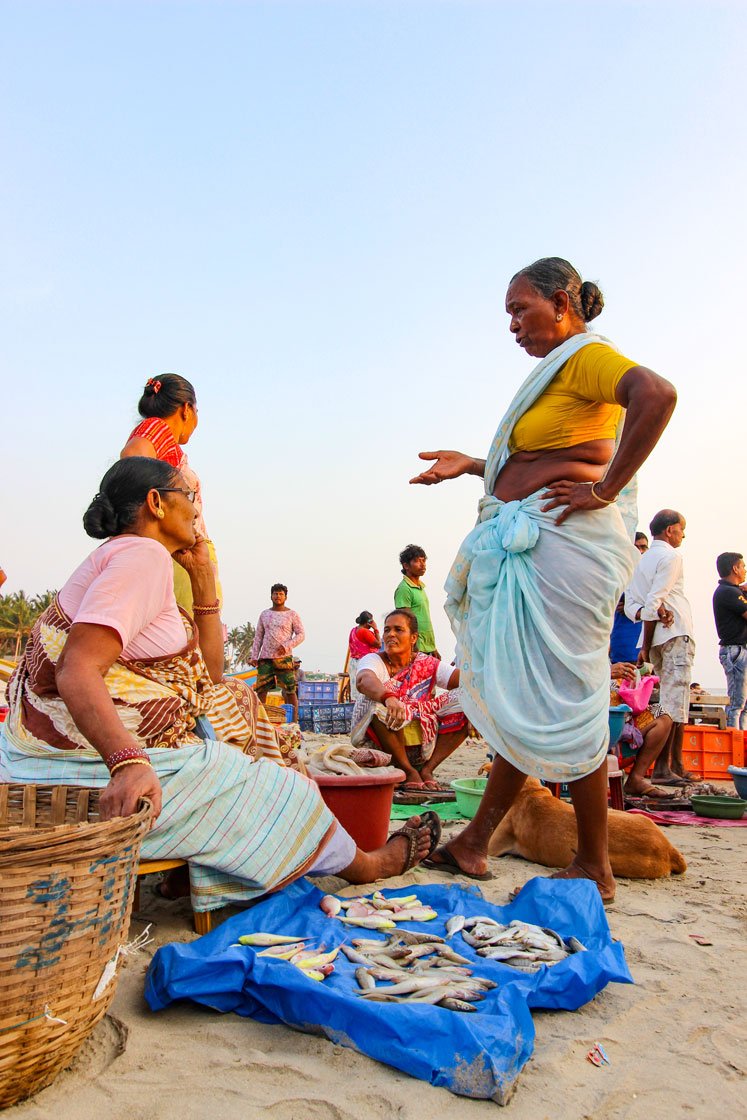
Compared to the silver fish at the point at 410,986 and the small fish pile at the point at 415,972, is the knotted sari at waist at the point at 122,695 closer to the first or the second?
the small fish pile at the point at 415,972

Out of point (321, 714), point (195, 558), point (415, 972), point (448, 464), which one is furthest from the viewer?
point (321, 714)

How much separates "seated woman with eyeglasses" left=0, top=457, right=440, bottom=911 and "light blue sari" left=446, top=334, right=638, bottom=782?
0.81 metres

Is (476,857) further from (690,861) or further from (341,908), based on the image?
(690,861)

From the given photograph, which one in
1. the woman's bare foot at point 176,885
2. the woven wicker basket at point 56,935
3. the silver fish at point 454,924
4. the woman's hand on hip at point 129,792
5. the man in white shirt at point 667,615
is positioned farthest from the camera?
the man in white shirt at point 667,615

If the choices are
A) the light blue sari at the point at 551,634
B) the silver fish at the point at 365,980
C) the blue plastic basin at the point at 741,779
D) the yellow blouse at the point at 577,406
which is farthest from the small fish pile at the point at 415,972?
the blue plastic basin at the point at 741,779

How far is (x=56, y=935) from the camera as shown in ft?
4.94

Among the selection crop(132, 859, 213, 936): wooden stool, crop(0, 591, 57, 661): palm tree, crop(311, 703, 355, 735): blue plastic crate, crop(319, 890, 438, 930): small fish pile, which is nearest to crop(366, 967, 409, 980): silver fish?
crop(319, 890, 438, 930): small fish pile

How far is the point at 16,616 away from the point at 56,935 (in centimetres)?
3088

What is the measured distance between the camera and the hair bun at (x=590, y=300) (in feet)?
10.9

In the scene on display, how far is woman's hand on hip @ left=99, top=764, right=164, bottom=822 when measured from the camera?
1807mm

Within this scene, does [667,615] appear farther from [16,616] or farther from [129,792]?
[16,616]

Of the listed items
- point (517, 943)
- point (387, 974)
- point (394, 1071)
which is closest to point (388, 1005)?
point (394, 1071)

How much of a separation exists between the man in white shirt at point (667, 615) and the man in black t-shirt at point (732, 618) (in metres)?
1.45

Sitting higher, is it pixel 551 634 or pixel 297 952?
pixel 551 634
